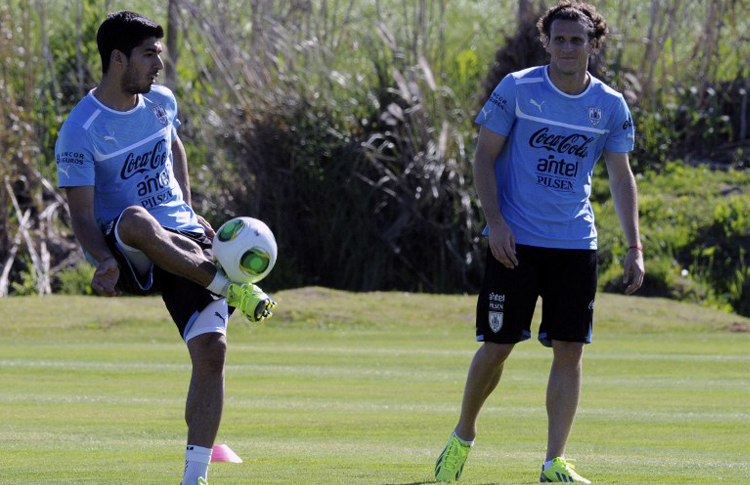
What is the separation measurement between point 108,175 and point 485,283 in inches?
72.8

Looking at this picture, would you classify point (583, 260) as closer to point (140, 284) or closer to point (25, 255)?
point (140, 284)

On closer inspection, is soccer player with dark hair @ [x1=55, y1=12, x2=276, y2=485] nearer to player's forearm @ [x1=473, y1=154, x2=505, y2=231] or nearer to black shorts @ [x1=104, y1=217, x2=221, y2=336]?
black shorts @ [x1=104, y1=217, x2=221, y2=336]

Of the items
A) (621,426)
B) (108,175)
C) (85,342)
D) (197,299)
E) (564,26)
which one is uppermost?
(564,26)

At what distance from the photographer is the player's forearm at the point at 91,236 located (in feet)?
22.3

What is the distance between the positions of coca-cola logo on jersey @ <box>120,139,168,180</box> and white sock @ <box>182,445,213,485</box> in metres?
1.26

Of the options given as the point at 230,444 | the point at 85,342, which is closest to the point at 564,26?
the point at 230,444

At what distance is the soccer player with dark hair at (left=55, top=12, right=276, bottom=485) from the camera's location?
22.3ft

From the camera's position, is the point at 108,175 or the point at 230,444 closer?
the point at 108,175

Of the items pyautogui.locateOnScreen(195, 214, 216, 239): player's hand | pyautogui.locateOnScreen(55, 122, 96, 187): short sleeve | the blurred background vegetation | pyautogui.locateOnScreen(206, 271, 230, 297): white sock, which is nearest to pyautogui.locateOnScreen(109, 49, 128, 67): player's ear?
pyautogui.locateOnScreen(55, 122, 96, 187): short sleeve

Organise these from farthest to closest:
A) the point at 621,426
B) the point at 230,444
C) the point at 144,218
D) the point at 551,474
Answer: the point at 621,426 → the point at 230,444 → the point at 551,474 → the point at 144,218

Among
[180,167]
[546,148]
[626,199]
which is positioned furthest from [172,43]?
[546,148]

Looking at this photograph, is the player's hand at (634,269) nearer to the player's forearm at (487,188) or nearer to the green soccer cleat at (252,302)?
the player's forearm at (487,188)

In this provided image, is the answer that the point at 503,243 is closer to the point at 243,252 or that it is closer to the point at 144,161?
the point at 243,252

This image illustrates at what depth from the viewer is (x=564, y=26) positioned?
7469 millimetres
